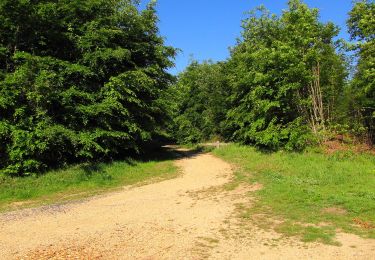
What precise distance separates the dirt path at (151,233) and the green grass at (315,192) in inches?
28.0

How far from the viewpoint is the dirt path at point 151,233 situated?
7223mm

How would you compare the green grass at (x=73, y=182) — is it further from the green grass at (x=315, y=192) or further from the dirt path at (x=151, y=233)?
the green grass at (x=315, y=192)

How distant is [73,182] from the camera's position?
583 inches

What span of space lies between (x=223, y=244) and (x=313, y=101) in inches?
623

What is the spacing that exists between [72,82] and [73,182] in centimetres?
522

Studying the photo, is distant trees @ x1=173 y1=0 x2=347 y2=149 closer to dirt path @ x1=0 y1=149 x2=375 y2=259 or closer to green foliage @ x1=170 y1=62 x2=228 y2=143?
green foliage @ x1=170 y1=62 x2=228 y2=143

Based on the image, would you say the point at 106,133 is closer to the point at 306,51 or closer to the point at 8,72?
the point at 8,72

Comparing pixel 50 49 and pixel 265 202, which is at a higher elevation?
pixel 50 49

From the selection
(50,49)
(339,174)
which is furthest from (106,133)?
(339,174)

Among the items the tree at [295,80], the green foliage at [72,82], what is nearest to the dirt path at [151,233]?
the green foliage at [72,82]

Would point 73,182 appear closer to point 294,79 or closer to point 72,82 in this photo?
point 72,82

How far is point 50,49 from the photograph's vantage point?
17969mm

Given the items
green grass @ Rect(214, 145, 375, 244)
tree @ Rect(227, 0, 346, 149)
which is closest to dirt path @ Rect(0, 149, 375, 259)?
green grass @ Rect(214, 145, 375, 244)

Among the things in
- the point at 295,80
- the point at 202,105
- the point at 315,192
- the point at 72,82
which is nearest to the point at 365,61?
the point at 295,80
